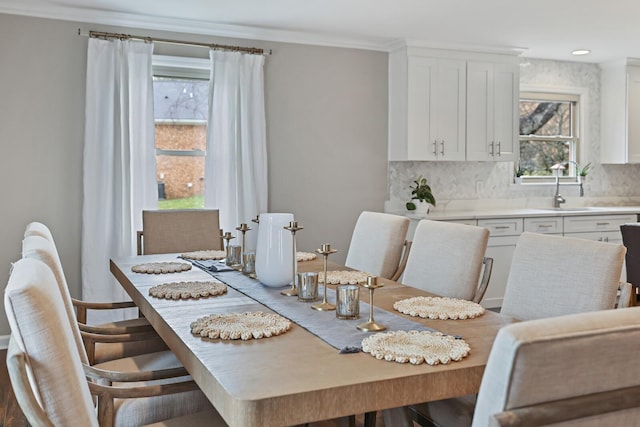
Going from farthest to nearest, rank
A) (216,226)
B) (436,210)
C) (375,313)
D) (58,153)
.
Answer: (436,210), (58,153), (216,226), (375,313)

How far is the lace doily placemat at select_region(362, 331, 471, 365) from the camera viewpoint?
1441 mm

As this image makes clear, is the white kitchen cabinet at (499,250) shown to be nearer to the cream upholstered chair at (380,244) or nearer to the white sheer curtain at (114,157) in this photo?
the cream upholstered chair at (380,244)

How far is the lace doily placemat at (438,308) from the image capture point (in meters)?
1.90

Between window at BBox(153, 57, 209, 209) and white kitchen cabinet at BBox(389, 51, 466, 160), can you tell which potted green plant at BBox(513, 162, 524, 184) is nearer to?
white kitchen cabinet at BBox(389, 51, 466, 160)

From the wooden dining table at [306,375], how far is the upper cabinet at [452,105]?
11.9 feet

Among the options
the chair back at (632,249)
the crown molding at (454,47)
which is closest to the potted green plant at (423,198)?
the crown molding at (454,47)

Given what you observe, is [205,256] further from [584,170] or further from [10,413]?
[584,170]

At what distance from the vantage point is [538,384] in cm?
93

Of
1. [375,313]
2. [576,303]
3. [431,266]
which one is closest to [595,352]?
[375,313]

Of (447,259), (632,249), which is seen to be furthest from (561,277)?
(632,249)

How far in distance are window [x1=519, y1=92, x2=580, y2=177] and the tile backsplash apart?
0.12 metres

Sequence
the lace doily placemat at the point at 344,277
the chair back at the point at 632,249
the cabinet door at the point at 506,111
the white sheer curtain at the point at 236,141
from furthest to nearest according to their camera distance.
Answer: the cabinet door at the point at 506,111 → the white sheer curtain at the point at 236,141 → the chair back at the point at 632,249 → the lace doily placemat at the point at 344,277

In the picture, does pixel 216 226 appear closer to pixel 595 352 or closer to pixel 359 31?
pixel 359 31

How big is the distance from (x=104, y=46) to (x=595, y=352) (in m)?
4.21
